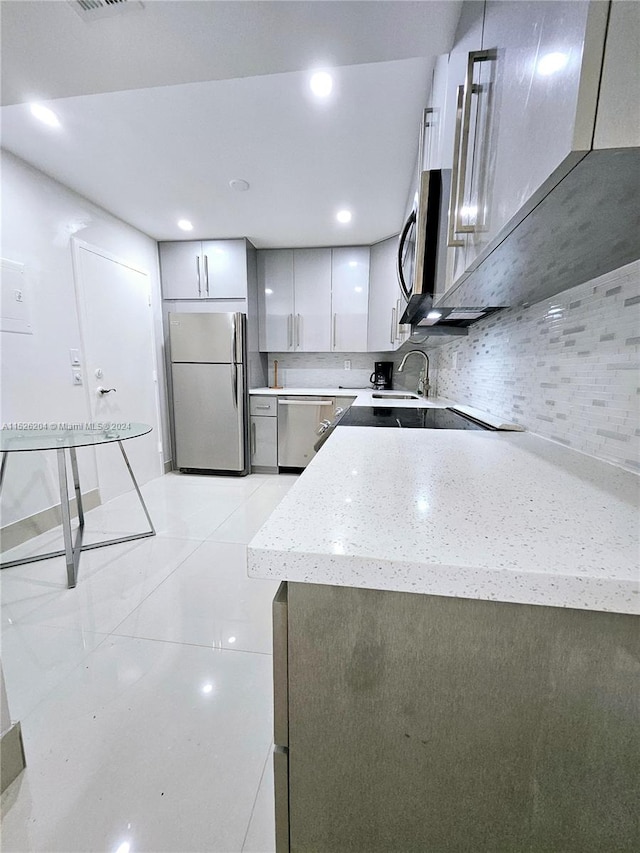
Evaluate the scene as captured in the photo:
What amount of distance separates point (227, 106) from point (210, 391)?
2.12m

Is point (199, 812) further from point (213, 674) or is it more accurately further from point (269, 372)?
point (269, 372)

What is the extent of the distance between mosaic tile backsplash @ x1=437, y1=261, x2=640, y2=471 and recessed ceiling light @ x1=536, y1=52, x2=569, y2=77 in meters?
0.43

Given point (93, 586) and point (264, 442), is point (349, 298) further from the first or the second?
point (93, 586)

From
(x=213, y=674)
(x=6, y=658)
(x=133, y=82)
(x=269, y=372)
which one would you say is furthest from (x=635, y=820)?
(x=269, y=372)

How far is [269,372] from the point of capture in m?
3.82

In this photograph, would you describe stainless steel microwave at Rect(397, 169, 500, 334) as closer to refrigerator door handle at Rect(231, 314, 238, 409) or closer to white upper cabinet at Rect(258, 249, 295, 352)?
refrigerator door handle at Rect(231, 314, 238, 409)

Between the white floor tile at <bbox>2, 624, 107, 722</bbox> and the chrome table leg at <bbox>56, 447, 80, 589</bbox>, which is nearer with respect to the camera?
the white floor tile at <bbox>2, 624, 107, 722</bbox>

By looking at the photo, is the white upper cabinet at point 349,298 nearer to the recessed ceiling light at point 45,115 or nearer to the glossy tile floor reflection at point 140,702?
the recessed ceiling light at point 45,115

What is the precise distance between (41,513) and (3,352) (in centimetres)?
101

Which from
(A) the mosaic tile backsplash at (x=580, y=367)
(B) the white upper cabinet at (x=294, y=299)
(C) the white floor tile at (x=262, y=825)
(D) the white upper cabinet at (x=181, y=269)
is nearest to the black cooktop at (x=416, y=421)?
(A) the mosaic tile backsplash at (x=580, y=367)

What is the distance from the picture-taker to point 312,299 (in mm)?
3373

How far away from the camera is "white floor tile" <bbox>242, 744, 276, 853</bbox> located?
29.5 inches

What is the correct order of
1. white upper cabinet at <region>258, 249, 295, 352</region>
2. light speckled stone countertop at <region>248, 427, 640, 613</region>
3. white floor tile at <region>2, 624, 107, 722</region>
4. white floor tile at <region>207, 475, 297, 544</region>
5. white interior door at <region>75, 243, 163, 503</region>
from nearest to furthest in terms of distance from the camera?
1. light speckled stone countertop at <region>248, 427, 640, 613</region>
2. white floor tile at <region>2, 624, 107, 722</region>
3. white floor tile at <region>207, 475, 297, 544</region>
4. white interior door at <region>75, 243, 163, 503</region>
5. white upper cabinet at <region>258, 249, 295, 352</region>

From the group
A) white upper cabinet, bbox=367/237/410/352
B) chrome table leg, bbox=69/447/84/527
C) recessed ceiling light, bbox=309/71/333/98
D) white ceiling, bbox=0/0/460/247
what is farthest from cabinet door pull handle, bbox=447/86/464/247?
chrome table leg, bbox=69/447/84/527
